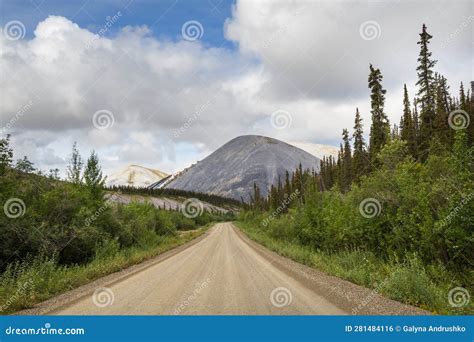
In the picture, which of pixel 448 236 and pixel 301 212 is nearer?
pixel 448 236

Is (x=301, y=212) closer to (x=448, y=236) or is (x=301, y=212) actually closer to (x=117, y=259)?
(x=117, y=259)

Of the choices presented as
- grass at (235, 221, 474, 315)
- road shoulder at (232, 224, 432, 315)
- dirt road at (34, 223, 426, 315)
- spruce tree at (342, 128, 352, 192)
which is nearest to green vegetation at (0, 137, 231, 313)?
dirt road at (34, 223, 426, 315)

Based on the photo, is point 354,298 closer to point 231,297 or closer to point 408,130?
point 231,297

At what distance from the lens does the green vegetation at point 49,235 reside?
35.9 feet

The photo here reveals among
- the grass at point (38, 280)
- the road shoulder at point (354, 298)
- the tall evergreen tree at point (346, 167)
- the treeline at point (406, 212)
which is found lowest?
the grass at point (38, 280)

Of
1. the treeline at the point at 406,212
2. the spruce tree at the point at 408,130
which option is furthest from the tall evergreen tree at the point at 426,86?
the treeline at the point at 406,212

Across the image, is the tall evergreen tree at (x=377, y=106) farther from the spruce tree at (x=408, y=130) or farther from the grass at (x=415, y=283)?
the grass at (x=415, y=283)

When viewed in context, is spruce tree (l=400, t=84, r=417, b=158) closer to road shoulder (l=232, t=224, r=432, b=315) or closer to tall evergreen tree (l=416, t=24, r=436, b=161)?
tall evergreen tree (l=416, t=24, r=436, b=161)

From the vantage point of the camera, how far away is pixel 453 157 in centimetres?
1094

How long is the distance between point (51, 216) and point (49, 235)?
200 centimetres

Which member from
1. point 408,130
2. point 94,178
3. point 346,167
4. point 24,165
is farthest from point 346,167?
point 24,165

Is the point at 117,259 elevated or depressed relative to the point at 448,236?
depressed

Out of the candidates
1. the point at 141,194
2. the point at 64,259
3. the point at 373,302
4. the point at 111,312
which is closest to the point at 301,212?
the point at 64,259
